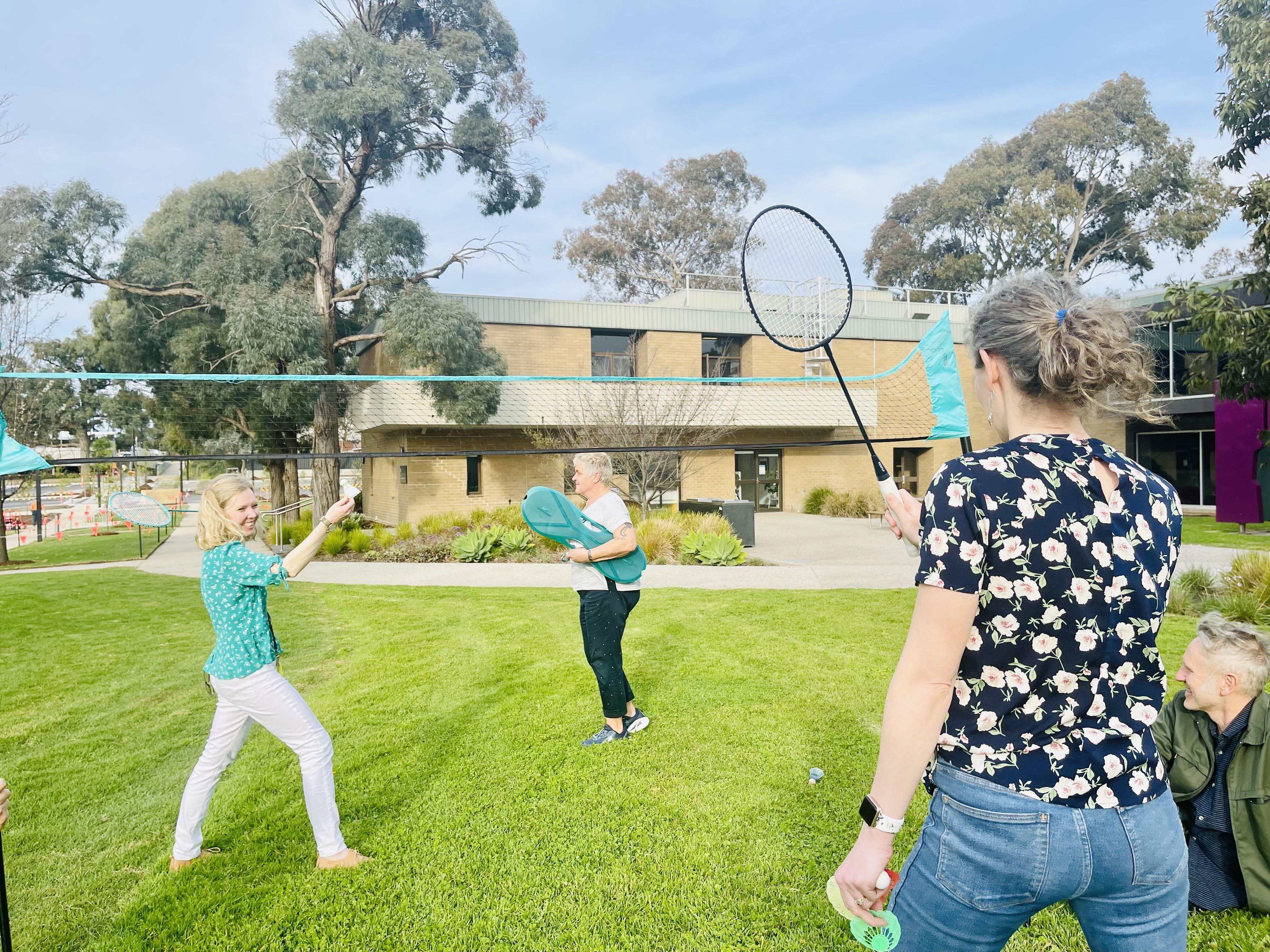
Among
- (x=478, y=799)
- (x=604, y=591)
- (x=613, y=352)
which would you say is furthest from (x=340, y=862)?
(x=613, y=352)

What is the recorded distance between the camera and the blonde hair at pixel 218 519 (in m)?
3.47

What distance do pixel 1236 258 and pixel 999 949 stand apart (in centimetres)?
5116

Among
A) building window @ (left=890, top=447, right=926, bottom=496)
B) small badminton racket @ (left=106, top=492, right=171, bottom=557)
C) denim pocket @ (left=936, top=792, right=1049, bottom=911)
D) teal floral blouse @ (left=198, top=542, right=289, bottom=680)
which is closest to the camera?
denim pocket @ (left=936, top=792, right=1049, bottom=911)

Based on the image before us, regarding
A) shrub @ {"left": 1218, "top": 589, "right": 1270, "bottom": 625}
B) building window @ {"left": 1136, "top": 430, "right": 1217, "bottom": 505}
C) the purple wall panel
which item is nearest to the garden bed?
shrub @ {"left": 1218, "top": 589, "right": 1270, "bottom": 625}

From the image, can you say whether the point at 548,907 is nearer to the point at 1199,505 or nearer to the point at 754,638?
the point at 754,638

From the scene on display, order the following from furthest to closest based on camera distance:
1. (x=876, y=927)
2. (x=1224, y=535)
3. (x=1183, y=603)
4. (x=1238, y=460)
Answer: (x=1238, y=460) → (x=1224, y=535) → (x=1183, y=603) → (x=876, y=927)

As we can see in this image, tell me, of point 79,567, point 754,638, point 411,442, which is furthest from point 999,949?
point 411,442

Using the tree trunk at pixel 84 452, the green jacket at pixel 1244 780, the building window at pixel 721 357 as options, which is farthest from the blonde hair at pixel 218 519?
the tree trunk at pixel 84 452

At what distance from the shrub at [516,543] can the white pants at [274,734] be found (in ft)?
41.0

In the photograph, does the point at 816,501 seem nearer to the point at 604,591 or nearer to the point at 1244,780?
the point at 604,591

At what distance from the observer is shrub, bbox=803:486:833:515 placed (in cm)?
2759

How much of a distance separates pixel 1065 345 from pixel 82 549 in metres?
24.3

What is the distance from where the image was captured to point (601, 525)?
16.4ft

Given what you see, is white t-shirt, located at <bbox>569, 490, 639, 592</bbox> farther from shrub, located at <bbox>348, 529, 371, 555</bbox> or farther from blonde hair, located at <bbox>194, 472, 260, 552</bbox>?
shrub, located at <bbox>348, 529, 371, 555</bbox>
